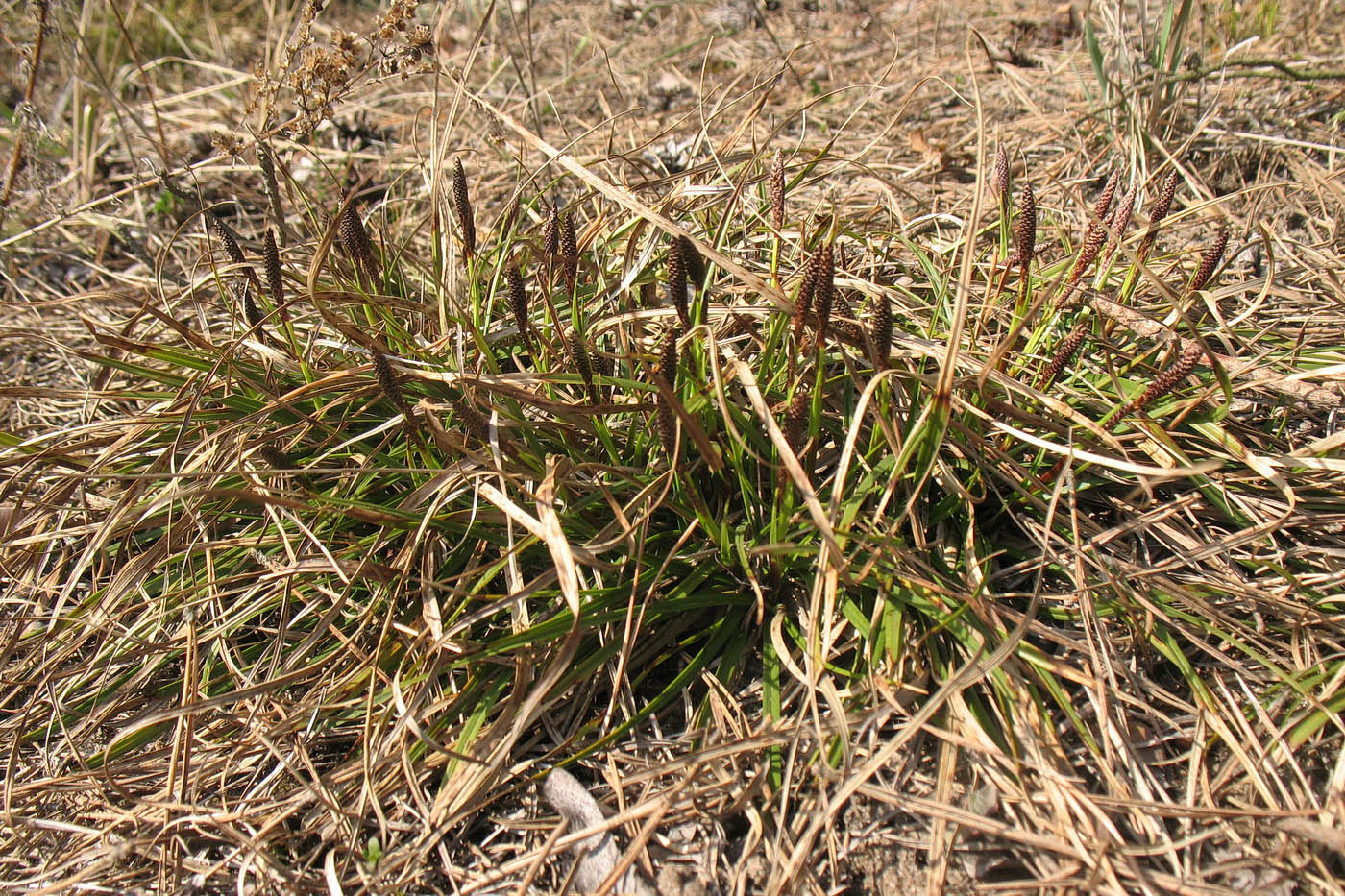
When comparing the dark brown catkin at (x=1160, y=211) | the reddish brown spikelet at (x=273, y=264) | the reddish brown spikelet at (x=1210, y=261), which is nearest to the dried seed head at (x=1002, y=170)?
the dark brown catkin at (x=1160, y=211)

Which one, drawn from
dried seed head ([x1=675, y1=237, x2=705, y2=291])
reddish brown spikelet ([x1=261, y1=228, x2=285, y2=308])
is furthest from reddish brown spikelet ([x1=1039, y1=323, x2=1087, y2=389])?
reddish brown spikelet ([x1=261, y1=228, x2=285, y2=308])

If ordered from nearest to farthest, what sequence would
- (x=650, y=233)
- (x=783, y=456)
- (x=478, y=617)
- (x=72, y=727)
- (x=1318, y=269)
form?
(x=783, y=456) → (x=478, y=617) → (x=72, y=727) → (x=650, y=233) → (x=1318, y=269)

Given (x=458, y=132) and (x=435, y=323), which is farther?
(x=458, y=132)

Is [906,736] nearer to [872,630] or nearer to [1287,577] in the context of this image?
[872,630]

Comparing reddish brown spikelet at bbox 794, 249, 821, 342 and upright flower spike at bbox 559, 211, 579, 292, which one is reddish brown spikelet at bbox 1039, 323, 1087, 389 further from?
upright flower spike at bbox 559, 211, 579, 292

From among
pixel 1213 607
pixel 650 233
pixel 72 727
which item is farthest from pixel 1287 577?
pixel 72 727

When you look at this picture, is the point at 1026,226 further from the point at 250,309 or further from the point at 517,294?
the point at 250,309

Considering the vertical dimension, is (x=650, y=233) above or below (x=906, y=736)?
above
